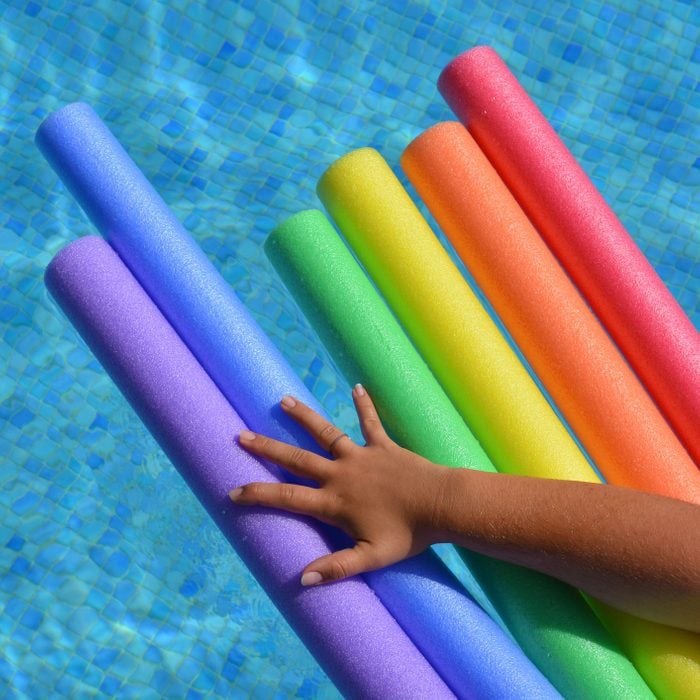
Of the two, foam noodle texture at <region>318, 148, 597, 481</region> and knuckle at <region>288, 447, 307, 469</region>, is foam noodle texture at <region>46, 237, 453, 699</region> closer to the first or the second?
knuckle at <region>288, 447, 307, 469</region>

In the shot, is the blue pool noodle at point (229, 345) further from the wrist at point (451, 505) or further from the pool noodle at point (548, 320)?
the pool noodle at point (548, 320)

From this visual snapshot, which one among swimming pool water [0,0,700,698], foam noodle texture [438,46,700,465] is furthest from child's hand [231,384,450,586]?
swimming pool water [0,0,700,698]

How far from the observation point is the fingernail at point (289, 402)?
66.1 inches

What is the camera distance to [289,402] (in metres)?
1.68

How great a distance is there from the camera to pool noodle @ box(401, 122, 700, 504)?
5.72 ft

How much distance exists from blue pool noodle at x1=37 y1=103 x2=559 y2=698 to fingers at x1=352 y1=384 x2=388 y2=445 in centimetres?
10

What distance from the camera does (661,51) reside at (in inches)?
128

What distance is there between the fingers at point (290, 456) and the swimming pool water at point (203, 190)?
972mm

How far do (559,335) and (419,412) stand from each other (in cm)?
32

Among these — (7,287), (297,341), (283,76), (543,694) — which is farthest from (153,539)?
(283,76)

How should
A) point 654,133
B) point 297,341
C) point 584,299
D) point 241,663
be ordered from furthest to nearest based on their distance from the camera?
point 654,133
point 297,341
point 241,663
point 584,299

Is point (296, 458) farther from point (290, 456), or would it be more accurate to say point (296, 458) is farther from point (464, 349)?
point (464, 349)

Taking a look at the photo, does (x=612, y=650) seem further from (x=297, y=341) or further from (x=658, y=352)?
(x=297, y=341)

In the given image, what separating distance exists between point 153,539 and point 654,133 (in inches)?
81.0
